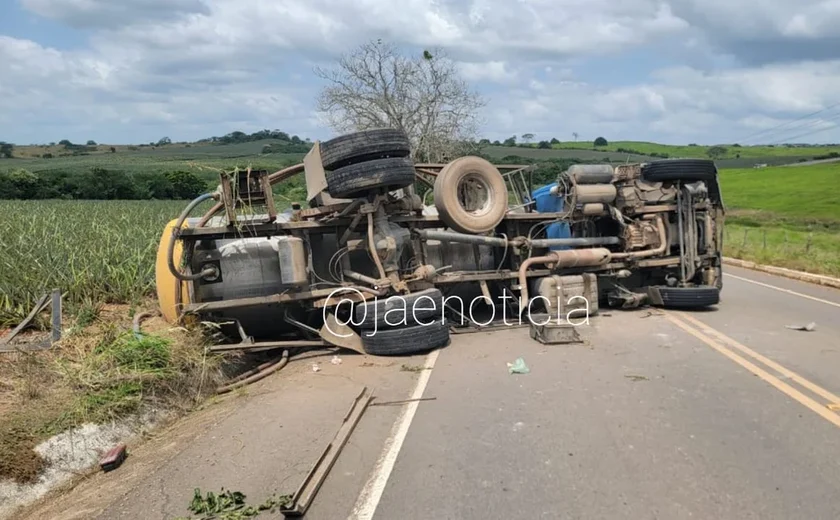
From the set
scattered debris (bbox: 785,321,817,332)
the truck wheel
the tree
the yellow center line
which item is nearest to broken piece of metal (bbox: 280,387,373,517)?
the truck wheel

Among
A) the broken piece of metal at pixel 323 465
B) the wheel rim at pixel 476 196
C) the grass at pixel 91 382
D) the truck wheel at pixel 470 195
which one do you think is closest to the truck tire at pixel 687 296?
the truck wheel at pixel 470 195

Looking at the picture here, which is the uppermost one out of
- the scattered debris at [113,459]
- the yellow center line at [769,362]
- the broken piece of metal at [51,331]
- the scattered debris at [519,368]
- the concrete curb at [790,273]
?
the broken piece of metal at [51,331]

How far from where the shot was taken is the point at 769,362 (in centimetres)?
752

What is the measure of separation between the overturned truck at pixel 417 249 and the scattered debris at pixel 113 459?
109 inches

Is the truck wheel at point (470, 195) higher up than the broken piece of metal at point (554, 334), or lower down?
higher up

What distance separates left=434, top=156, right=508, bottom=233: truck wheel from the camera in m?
9.45

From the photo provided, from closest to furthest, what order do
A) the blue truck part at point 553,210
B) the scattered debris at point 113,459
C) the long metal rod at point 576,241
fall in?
the scattered debris at point 113,459 < the long metal rod at point 576,241 < the blue truck part at point 553,210

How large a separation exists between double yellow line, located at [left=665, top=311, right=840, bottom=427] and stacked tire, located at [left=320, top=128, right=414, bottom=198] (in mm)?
4373

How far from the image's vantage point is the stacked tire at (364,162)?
27.4 ft

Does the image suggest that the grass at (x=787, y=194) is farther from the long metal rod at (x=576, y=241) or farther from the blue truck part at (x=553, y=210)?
the long metal rod at (x=576, y=241)

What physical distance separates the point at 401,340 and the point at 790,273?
1350 centimetres

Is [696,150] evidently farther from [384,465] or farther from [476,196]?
[384,465]

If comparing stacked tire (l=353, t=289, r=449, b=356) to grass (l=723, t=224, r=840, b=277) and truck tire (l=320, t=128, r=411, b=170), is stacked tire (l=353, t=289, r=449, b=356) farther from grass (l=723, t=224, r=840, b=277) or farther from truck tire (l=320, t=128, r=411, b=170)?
grass (l=723, t=224, r=840, b=277)

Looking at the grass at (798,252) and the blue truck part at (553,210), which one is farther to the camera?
the grass at (798,252)
